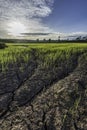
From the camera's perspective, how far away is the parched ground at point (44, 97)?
10.1 meters

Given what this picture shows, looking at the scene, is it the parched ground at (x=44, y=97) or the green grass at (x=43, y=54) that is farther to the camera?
the green grass at (x=43, y=54)

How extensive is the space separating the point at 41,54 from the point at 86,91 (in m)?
3.85

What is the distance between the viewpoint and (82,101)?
Result: 11.4m

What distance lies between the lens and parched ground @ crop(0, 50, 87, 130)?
10078 millimetres

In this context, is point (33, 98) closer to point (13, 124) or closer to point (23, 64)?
point (13, 124)

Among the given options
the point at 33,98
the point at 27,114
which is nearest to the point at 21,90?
the point at 33,98

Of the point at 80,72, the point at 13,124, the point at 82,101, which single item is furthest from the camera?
the point at 80,72

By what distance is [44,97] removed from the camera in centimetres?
1145

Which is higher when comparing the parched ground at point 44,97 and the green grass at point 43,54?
the green grass at point 43,54

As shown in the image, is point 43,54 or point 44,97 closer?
point 44,97

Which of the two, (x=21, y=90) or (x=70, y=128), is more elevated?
(x=21, y=90)

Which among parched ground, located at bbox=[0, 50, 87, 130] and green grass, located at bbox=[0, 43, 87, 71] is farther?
green grass, located at bbox=[0, 43, 87, 71]

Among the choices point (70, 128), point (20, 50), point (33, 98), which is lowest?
point (70, 128)

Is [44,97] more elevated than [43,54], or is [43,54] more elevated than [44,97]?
[43,54]
